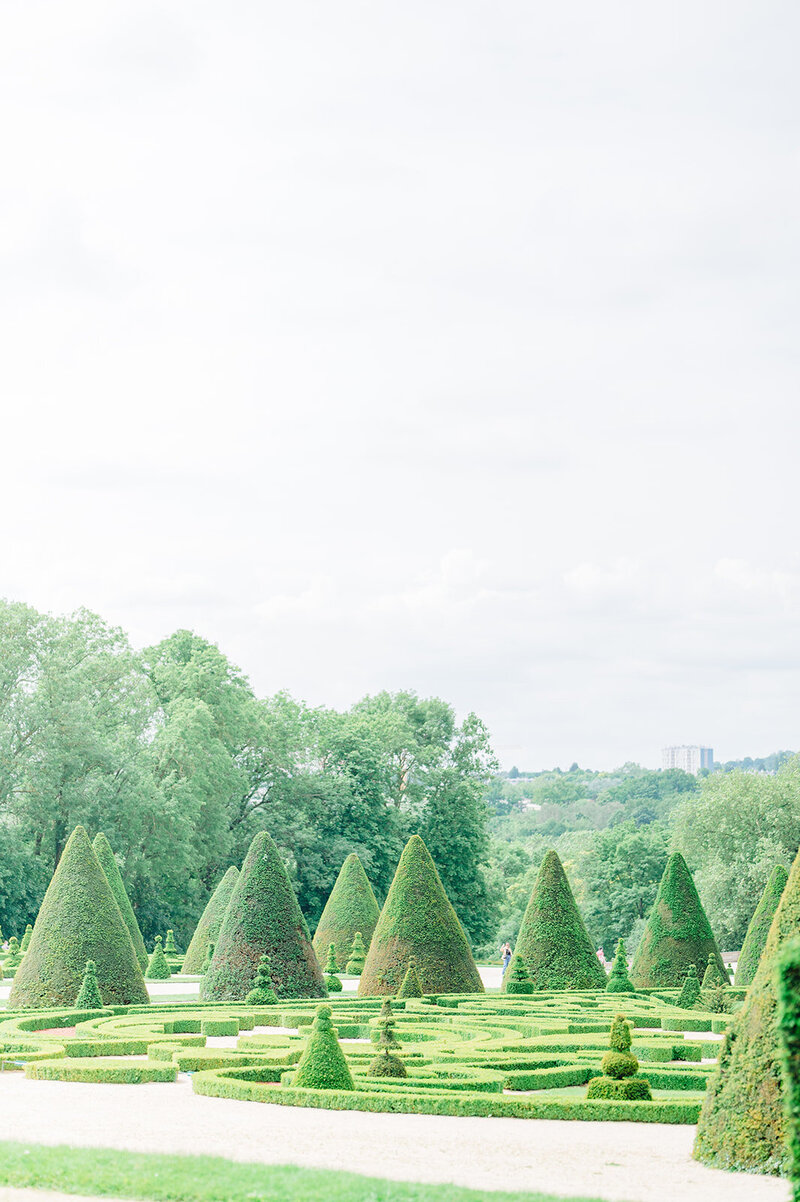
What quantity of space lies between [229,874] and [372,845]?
25746mm

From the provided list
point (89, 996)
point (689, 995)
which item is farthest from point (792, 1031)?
point (689, 995)

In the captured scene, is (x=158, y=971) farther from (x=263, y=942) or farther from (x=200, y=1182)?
(x=200, y=1182)

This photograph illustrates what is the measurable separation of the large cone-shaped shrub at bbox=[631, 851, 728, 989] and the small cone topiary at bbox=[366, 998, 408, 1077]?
739 inches

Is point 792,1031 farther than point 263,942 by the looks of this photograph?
No

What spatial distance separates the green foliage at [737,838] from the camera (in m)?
53.9

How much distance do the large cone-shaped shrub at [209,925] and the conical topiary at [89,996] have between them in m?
12.3

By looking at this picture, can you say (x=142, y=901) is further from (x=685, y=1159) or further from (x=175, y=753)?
(x=685, y=1159)

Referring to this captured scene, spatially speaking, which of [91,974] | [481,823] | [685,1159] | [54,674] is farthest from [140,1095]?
[481,823]

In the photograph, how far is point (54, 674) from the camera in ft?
181

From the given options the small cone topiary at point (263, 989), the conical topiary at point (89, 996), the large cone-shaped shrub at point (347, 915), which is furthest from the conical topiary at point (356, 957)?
the conical topiary at point (89, 996)

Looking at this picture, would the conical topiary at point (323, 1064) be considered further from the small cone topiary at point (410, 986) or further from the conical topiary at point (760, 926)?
the conical topiary at point (760, 926)

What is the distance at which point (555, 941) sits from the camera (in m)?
34.2

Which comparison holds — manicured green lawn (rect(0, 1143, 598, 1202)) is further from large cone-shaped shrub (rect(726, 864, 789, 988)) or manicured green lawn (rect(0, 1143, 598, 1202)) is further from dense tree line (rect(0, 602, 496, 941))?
dense tree line (rect(0, 602, 496, 941))

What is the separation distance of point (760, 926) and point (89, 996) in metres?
18.1
